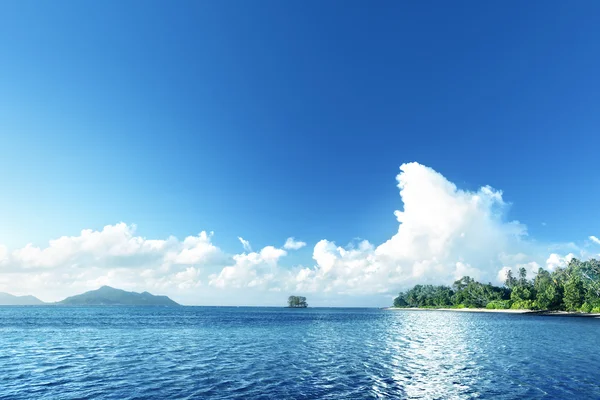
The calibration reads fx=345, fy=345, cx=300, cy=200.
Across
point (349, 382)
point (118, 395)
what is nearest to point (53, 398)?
point (118, 395)

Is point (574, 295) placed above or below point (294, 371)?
above

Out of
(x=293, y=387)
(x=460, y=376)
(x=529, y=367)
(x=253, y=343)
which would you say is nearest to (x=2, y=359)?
(x=253, y=343)

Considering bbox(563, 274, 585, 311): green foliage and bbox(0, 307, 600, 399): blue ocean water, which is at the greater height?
bbox(563, 274, 585, 311): green foliage

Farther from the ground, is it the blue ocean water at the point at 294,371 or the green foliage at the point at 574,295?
the green foliage at the point at 574,295

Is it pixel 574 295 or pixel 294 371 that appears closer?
pixel 294 371

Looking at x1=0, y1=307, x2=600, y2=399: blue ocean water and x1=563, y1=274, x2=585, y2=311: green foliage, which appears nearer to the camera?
x1=0, y1=307, x2=600, y2=399: blue ocean water

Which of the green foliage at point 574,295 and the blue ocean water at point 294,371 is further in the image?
the green foliage at point 574,295

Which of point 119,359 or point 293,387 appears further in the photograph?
point 119,359

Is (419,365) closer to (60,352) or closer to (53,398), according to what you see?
(53,398)

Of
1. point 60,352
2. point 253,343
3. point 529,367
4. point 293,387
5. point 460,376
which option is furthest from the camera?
point 253,343

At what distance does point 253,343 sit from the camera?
68.9m

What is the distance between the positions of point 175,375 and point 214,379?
5.05m

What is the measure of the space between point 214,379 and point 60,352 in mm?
34635

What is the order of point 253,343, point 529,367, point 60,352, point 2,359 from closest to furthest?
1. point 529,367
2. point 2,359
3. point 60,352
4. point 253,343
